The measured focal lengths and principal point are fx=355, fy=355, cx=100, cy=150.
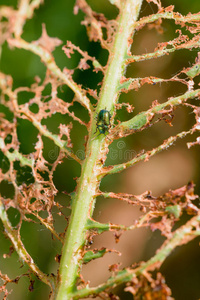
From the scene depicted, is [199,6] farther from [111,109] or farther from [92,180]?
[92,180]

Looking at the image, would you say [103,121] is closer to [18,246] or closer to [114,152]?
[18,246]

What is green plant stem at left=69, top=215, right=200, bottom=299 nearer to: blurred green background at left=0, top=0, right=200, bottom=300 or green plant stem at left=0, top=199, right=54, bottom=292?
green plant stem at left=0, top=199, right=54, bottom=292

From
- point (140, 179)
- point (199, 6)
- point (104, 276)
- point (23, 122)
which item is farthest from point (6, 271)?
point (199, 6)

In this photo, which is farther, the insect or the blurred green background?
the blurred green background

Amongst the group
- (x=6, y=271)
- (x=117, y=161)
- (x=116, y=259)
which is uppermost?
(x=117, y=161)

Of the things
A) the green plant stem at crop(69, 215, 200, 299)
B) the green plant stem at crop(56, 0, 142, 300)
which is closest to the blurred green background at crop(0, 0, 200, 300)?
the green plant stem at crop(56, 0, 142, 300)
